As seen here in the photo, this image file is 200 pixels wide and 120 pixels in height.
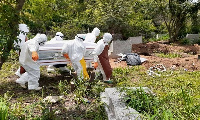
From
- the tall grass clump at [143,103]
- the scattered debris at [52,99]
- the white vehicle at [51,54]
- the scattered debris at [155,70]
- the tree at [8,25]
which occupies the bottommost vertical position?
the scattered debris at [155,70]

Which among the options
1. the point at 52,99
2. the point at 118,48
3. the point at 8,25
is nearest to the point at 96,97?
the point at 52,99

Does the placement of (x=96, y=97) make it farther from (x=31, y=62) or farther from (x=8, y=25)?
(x=8, y=25)

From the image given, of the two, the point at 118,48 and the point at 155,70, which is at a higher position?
the point at 118,48

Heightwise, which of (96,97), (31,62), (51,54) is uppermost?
A: (51,54)

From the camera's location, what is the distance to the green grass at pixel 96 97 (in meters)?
3.04

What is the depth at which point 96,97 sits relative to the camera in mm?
4480

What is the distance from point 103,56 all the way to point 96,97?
1.52 metres

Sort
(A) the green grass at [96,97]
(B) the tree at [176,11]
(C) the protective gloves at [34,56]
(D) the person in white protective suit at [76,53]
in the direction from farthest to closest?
(B) the tree at [176,11], (D) the person in white protective suit at [76,53], (C) the protective gloves at [34,56], (A) the green grass at [96,97]

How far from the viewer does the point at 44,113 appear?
134 inches

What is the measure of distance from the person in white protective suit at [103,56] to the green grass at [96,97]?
0.32 m

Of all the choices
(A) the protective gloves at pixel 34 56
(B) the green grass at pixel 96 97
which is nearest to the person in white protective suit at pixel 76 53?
(B) the green grass at pixel 96 97

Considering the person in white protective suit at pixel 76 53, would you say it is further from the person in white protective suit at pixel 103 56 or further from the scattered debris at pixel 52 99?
the scattered debris at pixel 52 99

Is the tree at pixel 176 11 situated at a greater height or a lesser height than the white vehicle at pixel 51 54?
greater

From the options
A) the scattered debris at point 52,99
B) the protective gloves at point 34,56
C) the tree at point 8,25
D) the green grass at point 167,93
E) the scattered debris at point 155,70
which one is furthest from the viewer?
the scattered debris at point 155,70
